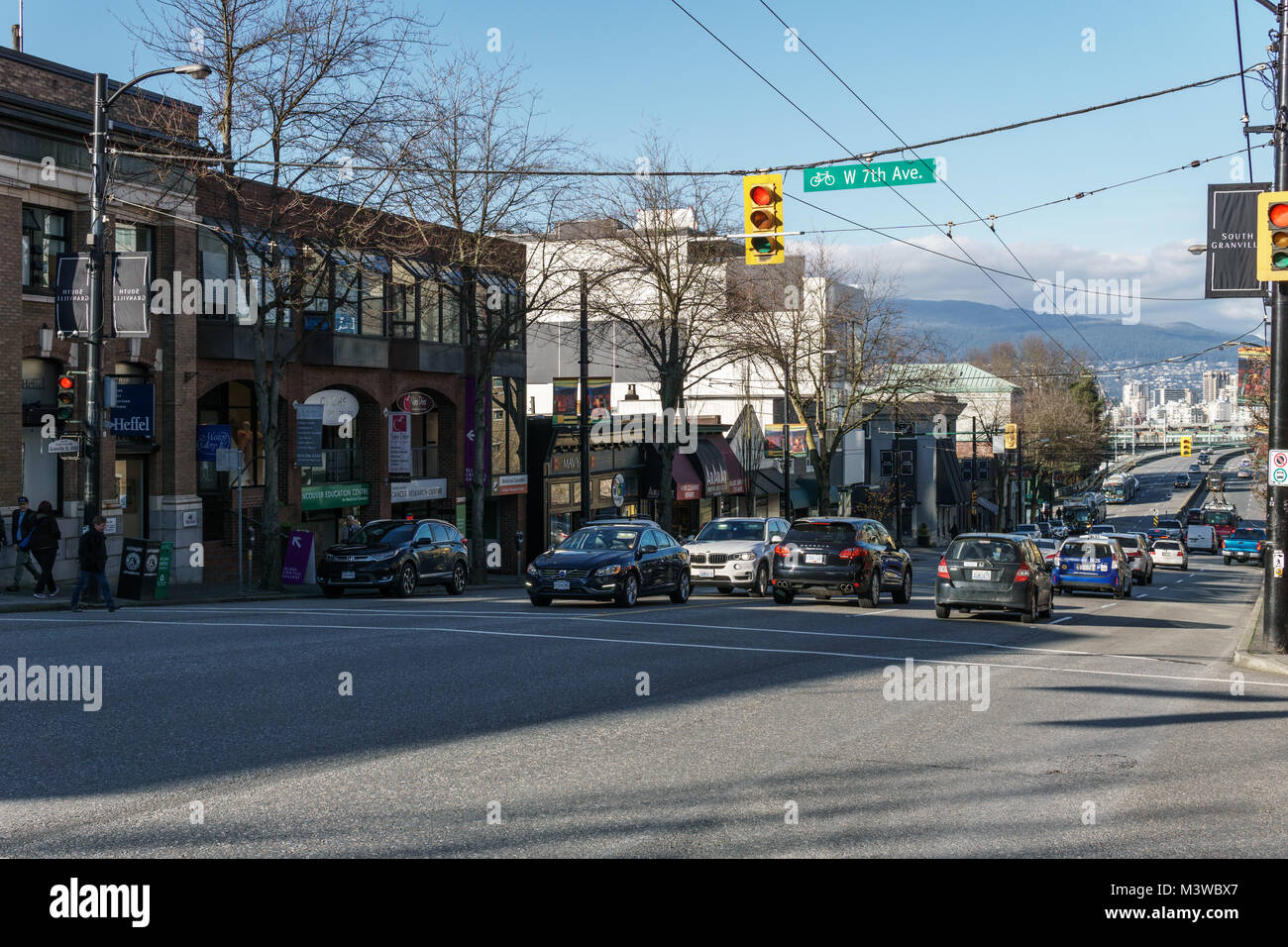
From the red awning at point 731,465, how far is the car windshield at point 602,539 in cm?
3289

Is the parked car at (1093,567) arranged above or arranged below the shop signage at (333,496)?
below

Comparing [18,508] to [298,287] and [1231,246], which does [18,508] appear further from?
[1231,246]

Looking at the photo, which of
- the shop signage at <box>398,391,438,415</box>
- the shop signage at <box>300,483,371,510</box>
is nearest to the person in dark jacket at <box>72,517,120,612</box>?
the shop signage at <box>300,483,371,510</box>

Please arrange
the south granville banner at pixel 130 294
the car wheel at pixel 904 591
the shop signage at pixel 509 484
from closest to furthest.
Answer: the south granville banner at pixel 130 294 → the car wheel at pixel 904 591 → the shop signage at pixel 509 484

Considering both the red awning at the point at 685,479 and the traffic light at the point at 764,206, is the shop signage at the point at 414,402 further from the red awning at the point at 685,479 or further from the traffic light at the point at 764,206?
the traffic light at the point at 764,206

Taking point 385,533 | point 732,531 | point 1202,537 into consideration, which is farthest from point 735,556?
point 1202,537

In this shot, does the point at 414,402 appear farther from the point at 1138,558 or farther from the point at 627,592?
the point at 1138,558

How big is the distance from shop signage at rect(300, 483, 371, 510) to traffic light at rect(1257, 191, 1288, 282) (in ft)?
86.0

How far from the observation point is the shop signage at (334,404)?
3672 cm

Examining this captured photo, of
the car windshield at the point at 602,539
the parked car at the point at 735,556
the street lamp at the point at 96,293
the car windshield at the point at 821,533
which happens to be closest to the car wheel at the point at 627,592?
the car windshield at the point at 602,539

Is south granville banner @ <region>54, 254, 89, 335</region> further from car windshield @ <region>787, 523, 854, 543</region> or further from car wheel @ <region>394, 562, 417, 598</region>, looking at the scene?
car windshield @ <region>787, 523, 854, 543</region>

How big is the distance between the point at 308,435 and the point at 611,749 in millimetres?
26193

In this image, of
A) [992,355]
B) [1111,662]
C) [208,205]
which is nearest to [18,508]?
[208,205]

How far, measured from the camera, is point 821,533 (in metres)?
25.5
